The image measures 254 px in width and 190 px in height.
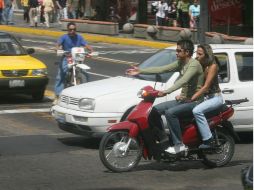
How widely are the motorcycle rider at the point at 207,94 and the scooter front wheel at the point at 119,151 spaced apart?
0.82 metres

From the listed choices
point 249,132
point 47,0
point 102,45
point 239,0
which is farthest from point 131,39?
point 249,132

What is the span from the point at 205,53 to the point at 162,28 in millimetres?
22388

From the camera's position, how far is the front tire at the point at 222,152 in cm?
998

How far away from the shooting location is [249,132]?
39.5 feet

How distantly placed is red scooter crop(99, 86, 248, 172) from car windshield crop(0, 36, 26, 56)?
25.4 feet

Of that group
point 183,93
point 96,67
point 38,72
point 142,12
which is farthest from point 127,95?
point 142,12

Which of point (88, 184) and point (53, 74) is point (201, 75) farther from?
point (53, 74)

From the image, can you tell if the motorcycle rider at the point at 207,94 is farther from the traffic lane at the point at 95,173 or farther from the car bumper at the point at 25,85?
the car bumper at the point at 25,85

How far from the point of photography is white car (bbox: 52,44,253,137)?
1097 centimetres

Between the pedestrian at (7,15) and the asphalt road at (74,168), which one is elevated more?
the pedestrian at (7,15)

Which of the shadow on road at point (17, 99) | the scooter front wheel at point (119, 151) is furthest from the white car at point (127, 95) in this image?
the shadow on road at point (17, 99)

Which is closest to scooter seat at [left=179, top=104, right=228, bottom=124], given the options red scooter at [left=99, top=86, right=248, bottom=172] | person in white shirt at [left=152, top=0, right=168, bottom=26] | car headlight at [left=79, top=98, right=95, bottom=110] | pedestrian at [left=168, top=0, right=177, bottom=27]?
red scooter at [left=99, top=86, right=248, bottom=172]

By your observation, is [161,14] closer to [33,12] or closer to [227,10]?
[227,10]

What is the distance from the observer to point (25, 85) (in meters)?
16.0
